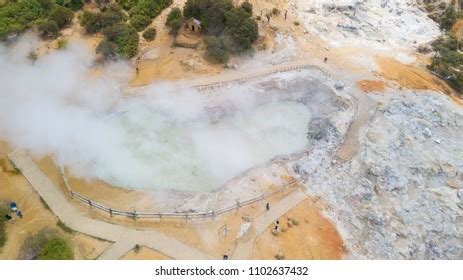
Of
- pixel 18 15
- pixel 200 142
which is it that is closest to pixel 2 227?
pixel 200 142

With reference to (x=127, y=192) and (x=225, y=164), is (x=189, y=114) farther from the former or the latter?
(x=127, y=192)

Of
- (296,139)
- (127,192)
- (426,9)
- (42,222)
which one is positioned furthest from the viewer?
(426,9)

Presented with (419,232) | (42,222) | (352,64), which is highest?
(352,64)

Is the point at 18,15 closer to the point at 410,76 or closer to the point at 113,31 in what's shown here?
the point at 113,31

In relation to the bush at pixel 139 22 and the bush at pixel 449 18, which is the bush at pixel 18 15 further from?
the bush at pixel 449 18

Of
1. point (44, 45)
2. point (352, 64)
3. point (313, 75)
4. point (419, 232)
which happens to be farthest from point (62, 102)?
point (419, 232)
